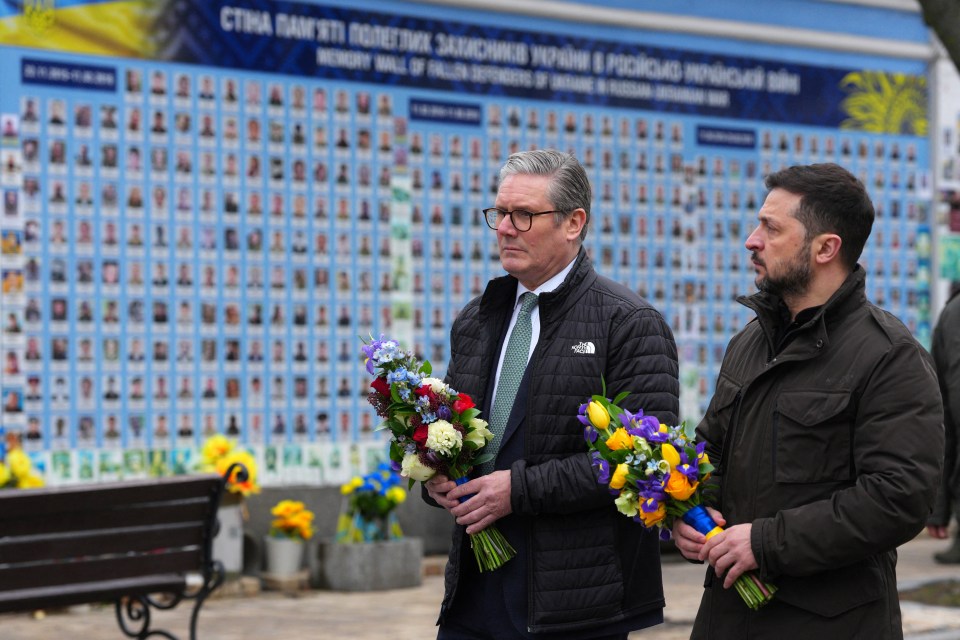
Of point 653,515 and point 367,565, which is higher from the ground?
point 653,515

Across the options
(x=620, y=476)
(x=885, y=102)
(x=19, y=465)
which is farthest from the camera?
(x=885, y=102)

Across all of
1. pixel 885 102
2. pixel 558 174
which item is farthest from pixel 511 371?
pixel 885 102

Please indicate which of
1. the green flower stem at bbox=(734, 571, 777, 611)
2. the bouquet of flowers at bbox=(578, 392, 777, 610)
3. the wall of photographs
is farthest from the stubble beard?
the wall of photographs

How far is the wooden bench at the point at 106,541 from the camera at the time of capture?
6.56 m

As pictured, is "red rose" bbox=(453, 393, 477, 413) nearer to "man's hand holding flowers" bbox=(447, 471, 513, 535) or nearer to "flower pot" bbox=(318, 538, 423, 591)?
"man's hand holding flowers" bbox=(447, 471, 513, 535)

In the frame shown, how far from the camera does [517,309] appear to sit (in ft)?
15.3

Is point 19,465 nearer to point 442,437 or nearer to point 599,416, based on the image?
point 442,437

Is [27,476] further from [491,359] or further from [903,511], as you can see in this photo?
[903,511]

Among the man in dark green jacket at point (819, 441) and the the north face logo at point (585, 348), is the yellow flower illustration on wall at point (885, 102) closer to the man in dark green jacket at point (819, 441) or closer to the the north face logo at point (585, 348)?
the the north face logo at point (585, 348)

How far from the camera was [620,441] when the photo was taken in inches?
154

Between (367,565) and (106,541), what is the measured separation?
3.31 m

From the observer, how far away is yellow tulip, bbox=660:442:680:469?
386cm

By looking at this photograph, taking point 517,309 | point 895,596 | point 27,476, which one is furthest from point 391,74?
point 895,596

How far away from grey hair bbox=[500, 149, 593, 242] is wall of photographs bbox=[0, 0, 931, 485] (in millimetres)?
5795
